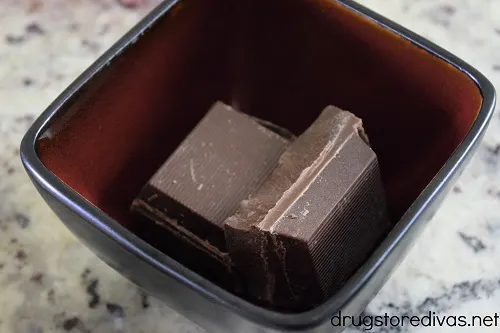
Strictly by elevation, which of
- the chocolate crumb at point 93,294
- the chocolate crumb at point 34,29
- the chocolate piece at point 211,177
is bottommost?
the chocolate crumb at point 93,294

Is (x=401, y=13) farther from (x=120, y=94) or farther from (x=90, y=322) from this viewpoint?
(x=90, y=322)

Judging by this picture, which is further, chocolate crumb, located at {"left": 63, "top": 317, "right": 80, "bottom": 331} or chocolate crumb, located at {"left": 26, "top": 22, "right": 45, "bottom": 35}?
chocolate crumb, located at {"left": 26, "top": 22, "right": 45, "bottom": 35}

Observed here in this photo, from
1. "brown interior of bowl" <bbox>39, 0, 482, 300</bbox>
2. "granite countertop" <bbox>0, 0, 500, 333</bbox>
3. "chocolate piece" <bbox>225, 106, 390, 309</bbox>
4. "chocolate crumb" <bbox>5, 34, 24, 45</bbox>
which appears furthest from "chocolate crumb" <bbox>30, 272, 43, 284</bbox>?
"chocolate crumb" <bbox>5, 34, 24, 45</bbox>

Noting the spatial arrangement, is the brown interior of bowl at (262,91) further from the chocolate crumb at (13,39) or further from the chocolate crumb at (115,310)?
the chocolate crumb at (13,39)

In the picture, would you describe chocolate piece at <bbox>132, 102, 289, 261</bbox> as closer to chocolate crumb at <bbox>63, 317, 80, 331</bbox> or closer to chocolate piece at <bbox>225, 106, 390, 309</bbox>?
chocolate piece at <bbox>225, 106, 390, 309</bbox>

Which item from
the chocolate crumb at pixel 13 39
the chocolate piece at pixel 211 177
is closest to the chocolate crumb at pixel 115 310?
the chocolate piece at pixel 211 177

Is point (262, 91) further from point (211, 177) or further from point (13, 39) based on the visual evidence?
point (13, 39)

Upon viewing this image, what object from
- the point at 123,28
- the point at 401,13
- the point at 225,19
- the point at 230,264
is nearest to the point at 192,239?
the point at 230,264
